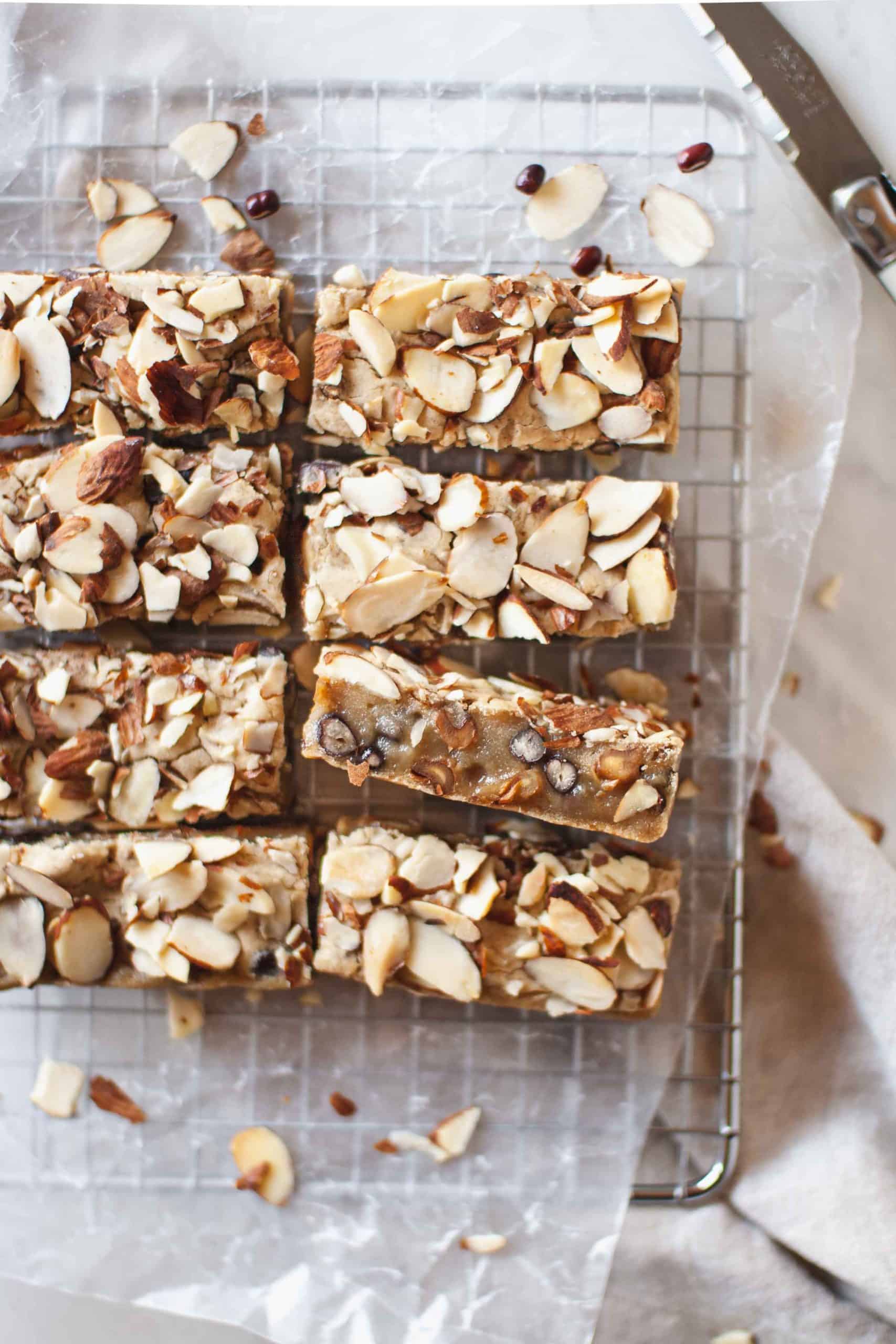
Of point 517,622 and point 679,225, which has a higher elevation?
point 679,225

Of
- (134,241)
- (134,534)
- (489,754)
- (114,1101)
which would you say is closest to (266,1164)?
(114,1101)

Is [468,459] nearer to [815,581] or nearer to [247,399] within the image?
[247,399]

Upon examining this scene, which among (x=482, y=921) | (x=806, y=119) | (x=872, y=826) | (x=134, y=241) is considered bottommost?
(x=482, y=921)

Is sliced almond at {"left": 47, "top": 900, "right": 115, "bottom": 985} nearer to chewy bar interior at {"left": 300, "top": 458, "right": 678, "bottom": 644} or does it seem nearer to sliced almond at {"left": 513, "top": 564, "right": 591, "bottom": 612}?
chewy bar interior at {"left": 300, "top": 458, "right": 678, "bottom": 644}

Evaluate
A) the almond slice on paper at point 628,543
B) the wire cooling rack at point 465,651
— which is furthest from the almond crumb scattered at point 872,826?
the almond slice on paper at point 628,543

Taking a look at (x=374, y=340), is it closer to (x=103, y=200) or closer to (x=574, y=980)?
(x=103, y=200)

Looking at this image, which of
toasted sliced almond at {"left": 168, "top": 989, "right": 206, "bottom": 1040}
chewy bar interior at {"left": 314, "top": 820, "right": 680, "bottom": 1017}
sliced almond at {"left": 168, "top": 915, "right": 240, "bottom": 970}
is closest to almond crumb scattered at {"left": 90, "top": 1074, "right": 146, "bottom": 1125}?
toasted sliced almond at {"left": 168, "top": 989, "right": 206, "bottom": 1040}

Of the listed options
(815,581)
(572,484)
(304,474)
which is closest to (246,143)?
(304,474)
